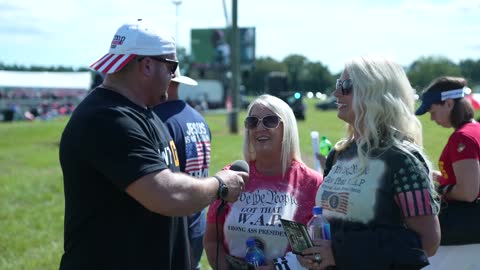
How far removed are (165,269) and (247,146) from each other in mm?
1455

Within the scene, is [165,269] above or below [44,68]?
above

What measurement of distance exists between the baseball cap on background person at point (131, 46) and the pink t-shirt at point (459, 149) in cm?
231

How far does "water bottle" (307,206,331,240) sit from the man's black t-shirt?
0.74m

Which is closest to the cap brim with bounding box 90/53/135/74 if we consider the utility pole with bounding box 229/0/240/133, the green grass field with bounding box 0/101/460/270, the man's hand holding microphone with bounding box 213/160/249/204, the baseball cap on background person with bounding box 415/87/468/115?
the man's hand holding microphone with bounding box 213/160/249/204

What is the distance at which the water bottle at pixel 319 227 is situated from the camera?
300 cm

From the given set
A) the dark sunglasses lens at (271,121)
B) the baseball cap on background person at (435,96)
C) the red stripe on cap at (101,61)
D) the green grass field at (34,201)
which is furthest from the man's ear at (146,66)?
the baseball cap on background person at (435,96)

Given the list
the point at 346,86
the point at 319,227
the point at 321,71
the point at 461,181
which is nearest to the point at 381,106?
the point at 346,86

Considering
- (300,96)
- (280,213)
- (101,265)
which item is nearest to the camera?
(101,265)

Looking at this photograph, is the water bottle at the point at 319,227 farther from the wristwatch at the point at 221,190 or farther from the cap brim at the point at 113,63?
the cap brim at the point at 113,63

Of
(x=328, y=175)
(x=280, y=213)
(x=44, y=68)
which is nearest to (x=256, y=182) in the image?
(x=280, y=213)

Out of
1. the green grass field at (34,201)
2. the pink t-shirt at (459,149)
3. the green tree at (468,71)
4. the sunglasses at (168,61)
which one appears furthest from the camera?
the green tree at (468,71)

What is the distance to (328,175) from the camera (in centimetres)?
317

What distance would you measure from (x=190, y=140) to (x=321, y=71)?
35.2m

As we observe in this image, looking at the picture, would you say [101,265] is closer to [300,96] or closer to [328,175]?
[328,175]
